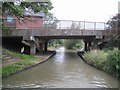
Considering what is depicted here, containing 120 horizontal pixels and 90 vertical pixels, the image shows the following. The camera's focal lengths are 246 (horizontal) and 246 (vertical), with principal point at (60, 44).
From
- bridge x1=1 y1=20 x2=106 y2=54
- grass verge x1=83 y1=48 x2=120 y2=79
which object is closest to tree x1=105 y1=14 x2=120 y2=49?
grass verge x1=83 y1=48 x2=120 y2=79

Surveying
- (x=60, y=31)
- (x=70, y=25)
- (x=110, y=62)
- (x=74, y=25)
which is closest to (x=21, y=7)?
(x=110, y=62)

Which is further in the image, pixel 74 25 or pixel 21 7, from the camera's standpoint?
pixel 74 25

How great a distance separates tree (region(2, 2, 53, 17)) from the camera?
12.8 metres

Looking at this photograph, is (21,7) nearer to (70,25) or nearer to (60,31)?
(60,31)

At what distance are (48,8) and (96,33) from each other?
1300 centimetres

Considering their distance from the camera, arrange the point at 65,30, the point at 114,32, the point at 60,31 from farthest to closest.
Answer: the point at 65,30
the point at 60,31
the point at 114,32

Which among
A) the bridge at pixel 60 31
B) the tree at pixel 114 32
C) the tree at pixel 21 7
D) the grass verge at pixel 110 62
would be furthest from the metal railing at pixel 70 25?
the tree at pixel 21 7

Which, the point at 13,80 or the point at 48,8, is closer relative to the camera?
the point at 13,80

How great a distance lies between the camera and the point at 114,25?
70.6 ft

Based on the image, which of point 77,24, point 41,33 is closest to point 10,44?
point 41,33

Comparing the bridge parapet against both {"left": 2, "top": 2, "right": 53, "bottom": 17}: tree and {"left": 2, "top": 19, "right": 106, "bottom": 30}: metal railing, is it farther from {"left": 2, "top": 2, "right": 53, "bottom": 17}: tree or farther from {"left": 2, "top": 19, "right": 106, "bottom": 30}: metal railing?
{"left": 2, "top": 2, "right": 53, "bottom": 17}: tree

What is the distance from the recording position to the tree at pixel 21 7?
12.8 m

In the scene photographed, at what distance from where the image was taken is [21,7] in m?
14.4

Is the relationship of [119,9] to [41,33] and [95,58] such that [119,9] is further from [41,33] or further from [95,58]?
[41,33]
